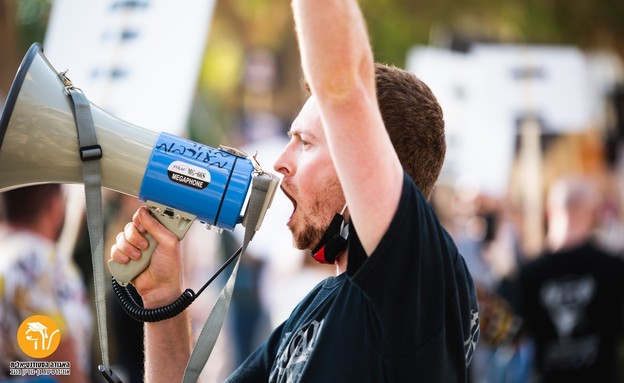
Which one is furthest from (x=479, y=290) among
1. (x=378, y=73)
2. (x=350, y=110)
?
(x=350, y=110)

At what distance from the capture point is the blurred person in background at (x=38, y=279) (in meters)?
4.07

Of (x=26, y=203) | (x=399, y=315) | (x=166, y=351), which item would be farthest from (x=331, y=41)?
(x=26, y=203)

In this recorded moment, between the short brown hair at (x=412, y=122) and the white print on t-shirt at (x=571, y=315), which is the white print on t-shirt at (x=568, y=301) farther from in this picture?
the short brown hair at (x=412, y=122)

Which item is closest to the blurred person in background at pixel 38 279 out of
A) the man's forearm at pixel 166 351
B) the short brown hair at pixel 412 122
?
the man's forearm at pixel 166 351

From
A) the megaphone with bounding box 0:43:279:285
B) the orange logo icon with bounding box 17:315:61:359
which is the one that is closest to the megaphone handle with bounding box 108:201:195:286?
the megaphone with bounding box 0:43:279:285

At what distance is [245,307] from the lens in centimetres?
930

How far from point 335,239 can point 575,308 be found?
15.2 ft

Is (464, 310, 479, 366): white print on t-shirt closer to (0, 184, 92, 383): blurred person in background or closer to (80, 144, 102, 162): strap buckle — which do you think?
(80, 144, 102, 162): strap buckle

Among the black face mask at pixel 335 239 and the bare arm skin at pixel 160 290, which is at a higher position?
the black face mask at pixel 335 239

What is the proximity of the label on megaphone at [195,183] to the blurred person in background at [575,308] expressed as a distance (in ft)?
15.1

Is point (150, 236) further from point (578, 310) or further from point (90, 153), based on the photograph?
point (578, 310)

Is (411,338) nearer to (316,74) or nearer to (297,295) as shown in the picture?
(316,74)

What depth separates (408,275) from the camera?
2039mm

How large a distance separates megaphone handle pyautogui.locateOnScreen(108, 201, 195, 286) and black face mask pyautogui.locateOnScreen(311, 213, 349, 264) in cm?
33
